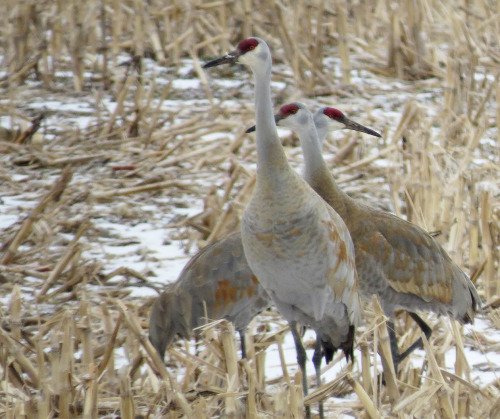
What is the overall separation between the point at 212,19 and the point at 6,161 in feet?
7.91

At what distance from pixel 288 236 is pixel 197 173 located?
103 inches

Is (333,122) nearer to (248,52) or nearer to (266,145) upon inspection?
(248,52)

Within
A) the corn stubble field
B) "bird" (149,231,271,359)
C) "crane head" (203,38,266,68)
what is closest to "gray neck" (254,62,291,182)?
"crane head" (203,38,266,68)

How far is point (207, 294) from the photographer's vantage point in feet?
12.1

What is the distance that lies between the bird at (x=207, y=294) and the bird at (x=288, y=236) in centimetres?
41

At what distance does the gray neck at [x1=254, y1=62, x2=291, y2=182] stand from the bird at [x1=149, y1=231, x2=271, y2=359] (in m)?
0.61

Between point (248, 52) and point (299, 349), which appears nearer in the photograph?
point (248, 52)

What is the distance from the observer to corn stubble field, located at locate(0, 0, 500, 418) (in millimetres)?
2918

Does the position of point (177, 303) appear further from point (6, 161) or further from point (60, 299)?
point (6, 161)

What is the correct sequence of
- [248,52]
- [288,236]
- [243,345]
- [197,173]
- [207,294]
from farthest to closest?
1. [197,173]
2. [243,345]
3. [207,294]
4. [248,52]
5. [288,236]

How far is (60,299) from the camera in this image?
13.6 feet

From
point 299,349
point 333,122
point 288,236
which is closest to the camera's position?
point 288,236

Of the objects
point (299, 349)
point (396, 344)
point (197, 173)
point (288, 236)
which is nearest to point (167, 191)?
point (197, 173)

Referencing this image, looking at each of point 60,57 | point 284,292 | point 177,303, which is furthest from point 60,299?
point 60,57
